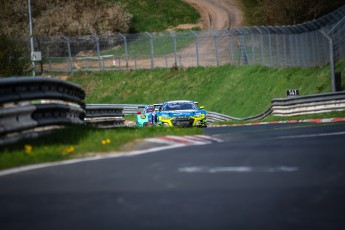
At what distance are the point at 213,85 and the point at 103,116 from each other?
2587cm

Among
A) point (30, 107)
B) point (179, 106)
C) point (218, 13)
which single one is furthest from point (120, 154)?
point (218, 13)

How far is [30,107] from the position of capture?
15.6 metres

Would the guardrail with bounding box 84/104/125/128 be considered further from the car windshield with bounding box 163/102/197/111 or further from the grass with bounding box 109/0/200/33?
the grass with bounding box 109/0/200/33

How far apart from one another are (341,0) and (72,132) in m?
47.8

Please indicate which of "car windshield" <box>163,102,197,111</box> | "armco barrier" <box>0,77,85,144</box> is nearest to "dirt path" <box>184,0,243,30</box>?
"car windshield" <box>163,102,197,111</box>

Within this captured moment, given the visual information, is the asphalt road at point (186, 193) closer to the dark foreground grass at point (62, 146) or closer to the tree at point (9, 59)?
the dark foreground grass at point (62, 146)

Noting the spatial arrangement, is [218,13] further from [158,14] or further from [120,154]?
[120,154]

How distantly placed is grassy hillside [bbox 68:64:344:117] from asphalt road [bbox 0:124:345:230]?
31.0 metres

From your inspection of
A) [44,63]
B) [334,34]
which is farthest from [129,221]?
[44,63]

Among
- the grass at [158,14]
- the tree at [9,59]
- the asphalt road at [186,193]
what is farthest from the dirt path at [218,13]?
the asphalt road at [186,193]

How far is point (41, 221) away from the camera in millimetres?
7656

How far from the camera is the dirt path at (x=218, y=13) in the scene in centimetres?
8382

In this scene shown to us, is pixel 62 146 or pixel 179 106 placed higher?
pixel 62 146

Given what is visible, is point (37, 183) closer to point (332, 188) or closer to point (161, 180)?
point (161, 180)
